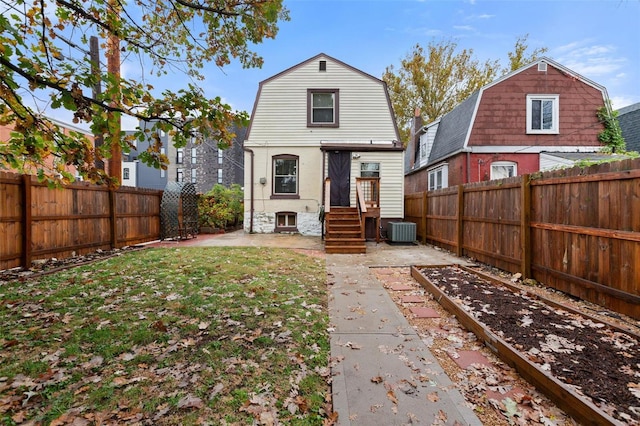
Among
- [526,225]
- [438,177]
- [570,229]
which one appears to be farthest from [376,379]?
[438,177]

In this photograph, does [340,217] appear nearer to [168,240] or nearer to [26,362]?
[168,240]

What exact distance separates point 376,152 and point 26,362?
11.4m

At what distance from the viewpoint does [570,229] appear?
4480mm

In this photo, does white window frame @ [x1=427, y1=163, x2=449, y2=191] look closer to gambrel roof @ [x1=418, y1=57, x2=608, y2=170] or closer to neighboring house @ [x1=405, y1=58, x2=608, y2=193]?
gambrel roof @ [x1=418, y1=57, x2=608, y2=170]

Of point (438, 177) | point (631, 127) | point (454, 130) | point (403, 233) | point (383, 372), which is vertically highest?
point (454, 130)

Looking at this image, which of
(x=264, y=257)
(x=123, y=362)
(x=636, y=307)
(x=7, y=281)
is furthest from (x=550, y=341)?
(x=7, y=281)

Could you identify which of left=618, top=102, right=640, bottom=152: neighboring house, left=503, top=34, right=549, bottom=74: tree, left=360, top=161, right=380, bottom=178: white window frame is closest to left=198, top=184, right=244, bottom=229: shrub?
left=360, top=161, right=380, bottom=178: white window frame

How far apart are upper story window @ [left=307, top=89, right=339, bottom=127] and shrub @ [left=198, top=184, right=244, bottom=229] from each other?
17.9 feet

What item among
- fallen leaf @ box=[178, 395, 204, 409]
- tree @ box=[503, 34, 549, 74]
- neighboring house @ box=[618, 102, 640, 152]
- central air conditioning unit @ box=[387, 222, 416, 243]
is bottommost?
fallen leaf @ box=[178, 395, 204, 409]

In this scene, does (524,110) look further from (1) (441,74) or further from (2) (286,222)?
(2) (286,222)

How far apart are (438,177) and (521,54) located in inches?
517

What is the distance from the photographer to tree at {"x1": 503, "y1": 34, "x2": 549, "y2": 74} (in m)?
20.6

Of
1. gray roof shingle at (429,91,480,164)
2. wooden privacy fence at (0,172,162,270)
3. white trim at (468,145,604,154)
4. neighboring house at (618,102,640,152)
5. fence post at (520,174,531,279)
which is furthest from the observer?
gray roof shingle at (429,91,480,164)

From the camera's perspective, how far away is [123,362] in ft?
8.68
